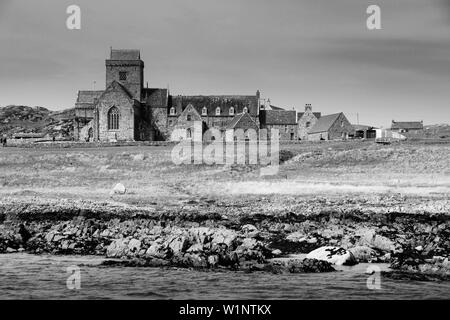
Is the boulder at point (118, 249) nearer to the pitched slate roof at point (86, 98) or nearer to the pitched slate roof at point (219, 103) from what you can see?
the pitched slate roof at point (219, 103)

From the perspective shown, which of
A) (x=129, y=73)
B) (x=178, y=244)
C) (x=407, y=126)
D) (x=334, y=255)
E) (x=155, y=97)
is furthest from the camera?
(x=407, y=126)

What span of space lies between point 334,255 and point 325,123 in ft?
285

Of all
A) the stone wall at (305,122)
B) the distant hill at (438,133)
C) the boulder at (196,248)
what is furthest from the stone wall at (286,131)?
the boulder at (196,248)

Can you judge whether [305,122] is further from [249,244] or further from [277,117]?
[249,244]

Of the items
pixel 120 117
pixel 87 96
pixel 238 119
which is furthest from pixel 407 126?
pixel 87 96

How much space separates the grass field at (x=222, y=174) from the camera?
43.0m

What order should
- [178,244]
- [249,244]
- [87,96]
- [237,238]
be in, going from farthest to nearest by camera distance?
[87,96]
[237,238]
[249,244]
[178,244]

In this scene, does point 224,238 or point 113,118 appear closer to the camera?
point 224,238

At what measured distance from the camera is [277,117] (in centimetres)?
11506

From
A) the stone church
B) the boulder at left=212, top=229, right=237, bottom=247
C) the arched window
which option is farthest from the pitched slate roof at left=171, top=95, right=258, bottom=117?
the boulder at left=212, top=229, right=237, bottom=247

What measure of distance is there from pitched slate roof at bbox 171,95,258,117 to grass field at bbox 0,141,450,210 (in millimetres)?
35793

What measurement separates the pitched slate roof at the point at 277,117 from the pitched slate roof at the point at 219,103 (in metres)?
2.76
